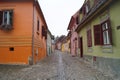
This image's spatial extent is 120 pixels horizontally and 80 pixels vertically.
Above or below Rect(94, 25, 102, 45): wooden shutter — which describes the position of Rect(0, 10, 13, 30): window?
above

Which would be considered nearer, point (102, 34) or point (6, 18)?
point (102, 34)

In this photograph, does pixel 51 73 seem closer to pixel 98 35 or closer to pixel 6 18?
pixel 98 35

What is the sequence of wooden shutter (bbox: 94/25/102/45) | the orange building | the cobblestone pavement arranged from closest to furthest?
the cobblestone pavement < wooden shutter (bbox: 94/25/102/45) < the orange building

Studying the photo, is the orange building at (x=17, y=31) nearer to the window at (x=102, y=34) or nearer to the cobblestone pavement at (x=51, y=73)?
the cobblestone pavement at (x=51, y=73)

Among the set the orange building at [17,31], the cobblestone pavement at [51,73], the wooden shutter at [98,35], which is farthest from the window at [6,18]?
the wooden shutter at [98,35]

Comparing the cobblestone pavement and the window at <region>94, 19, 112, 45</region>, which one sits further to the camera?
the window at <region>94, 19, 112, 45</region>

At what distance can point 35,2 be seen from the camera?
10.2 m

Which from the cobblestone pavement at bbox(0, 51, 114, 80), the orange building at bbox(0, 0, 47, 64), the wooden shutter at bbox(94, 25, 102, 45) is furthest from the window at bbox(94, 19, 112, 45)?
the orange building at bbox(0, 0, 47, 64)

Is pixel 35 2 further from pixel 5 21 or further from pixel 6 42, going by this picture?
pixel 6 42

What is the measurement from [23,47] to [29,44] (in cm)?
49

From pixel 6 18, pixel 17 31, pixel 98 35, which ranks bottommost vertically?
pixel 98 35

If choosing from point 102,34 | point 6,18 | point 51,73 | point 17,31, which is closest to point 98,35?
point 102,34

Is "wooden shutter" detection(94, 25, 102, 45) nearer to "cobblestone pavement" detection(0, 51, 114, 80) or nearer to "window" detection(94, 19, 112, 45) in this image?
"window" detection(94, 19, 112, 45)

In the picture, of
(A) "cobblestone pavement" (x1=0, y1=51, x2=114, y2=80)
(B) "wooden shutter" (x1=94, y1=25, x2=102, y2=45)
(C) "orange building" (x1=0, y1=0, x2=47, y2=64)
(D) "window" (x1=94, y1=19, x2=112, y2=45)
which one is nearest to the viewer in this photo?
(A) "cobblestone pavement" (x1=0, y1=51, x2=114, y2=80)
